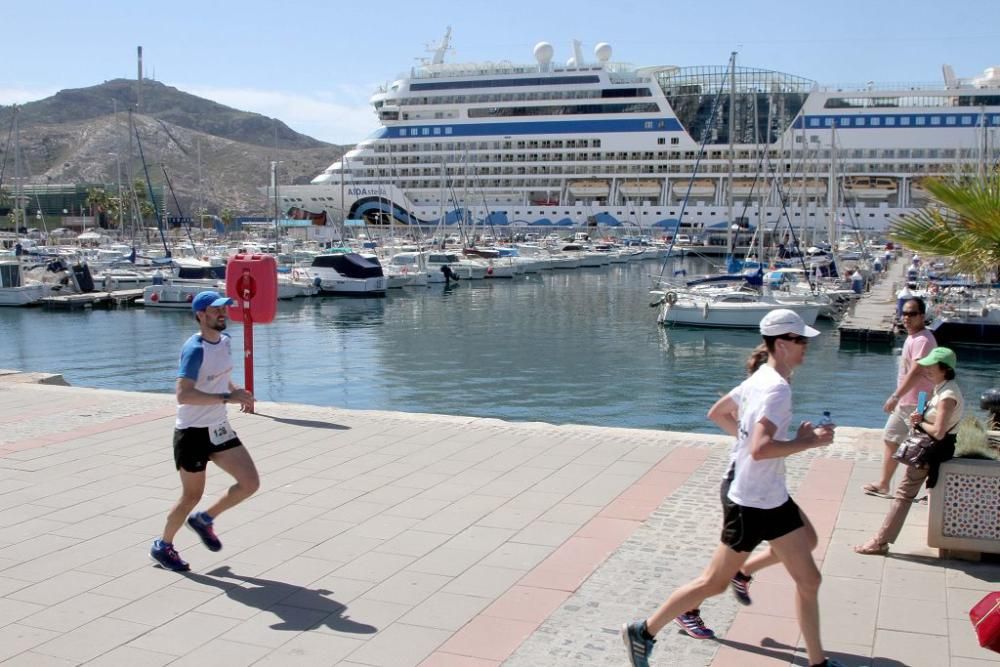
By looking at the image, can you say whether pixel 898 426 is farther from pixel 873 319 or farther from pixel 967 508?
pixel 873 319

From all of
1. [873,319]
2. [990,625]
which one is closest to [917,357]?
[990,625]

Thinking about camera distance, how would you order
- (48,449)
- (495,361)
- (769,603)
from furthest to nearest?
1. (495,361)
2. (48,449)
3. (769,603)

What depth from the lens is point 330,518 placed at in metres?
7.01

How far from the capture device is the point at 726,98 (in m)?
89.3

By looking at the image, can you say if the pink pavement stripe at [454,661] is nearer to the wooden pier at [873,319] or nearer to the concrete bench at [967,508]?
the concrete bench at [967,508]

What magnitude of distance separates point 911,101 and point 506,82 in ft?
121

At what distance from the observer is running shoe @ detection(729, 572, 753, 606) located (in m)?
5.26

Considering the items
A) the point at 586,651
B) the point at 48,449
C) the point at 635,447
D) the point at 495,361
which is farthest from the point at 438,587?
the point at 495,361

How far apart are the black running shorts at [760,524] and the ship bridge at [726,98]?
292 feet

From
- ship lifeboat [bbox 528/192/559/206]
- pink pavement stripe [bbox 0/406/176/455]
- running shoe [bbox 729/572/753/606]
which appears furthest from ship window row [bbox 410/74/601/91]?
running shoe [bbox 729/572/753/606]

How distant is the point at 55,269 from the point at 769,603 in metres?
48.0

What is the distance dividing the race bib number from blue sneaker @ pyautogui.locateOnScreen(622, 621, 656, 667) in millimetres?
2780

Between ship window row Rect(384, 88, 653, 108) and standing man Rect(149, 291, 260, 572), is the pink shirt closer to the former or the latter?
standing man Rect(149, 291, 260, 572)

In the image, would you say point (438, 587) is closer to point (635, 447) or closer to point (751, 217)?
point (635, 447)
